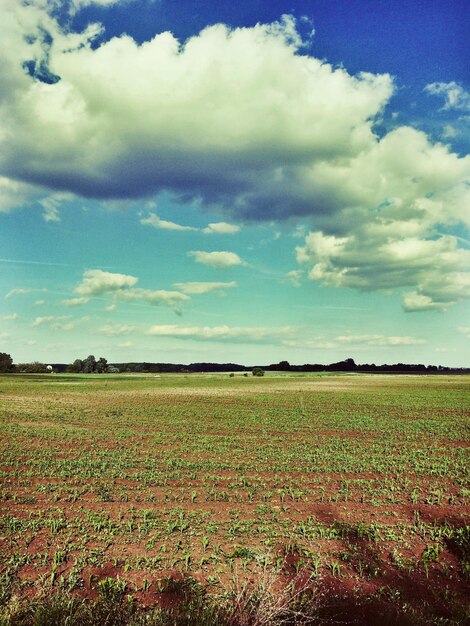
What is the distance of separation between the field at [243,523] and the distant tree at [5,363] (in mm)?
163145

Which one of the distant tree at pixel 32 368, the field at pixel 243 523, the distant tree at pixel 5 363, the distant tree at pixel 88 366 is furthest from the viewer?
the distant tree at pixel 88 366

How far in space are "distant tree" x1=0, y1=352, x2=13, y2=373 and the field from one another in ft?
535

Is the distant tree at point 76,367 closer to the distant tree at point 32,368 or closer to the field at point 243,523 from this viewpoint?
the distant tree at point 32,368

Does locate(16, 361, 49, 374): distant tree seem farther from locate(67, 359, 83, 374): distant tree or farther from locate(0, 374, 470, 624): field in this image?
locate(0, 374, 470, 624): field

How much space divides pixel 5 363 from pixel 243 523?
177907 millimetres

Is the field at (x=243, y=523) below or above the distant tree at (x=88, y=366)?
below

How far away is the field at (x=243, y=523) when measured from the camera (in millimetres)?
7648

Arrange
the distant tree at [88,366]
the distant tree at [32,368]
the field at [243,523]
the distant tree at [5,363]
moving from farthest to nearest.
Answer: the distant tree at [88,366] < the distant tree at [32,368] < the distant tree at [5,363] < the field at [243,523]

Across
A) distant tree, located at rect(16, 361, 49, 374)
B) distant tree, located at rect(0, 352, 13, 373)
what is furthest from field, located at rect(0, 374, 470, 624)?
distant tree, located at rect(16, 361, 49, 374)

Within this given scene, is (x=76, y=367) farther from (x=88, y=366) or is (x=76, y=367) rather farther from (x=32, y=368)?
(x=32, y=368)

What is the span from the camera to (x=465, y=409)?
37656mm

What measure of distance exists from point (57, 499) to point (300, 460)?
30.2ft

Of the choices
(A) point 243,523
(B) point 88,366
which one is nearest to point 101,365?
(B) point 88,366

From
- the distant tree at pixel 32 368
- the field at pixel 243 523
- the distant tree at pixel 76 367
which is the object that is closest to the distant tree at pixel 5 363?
the distant tree at pixel 32 368
